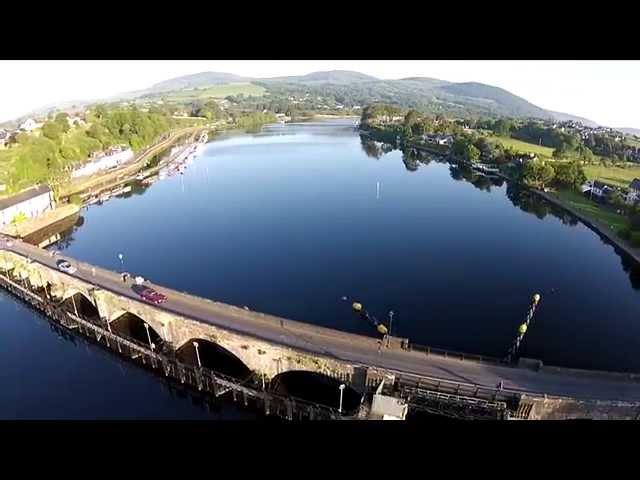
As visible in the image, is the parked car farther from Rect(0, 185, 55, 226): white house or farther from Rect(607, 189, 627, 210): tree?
Rect(607, 189, 627, 210): tree

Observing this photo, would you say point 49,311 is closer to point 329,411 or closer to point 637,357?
point 329,411

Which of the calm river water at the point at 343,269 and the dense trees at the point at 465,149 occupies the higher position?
the dense trees at the point at 465,149

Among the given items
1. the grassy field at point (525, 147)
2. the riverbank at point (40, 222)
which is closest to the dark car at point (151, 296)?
the riverbank at point (40, 222)

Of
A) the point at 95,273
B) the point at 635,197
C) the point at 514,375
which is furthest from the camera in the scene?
the point at 635,197

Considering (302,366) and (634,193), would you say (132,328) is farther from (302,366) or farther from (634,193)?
(634,193)

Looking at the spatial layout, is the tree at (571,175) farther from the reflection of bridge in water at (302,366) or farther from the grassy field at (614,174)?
the reflection of bridge in water at (302,366)

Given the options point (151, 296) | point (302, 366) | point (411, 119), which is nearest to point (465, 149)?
point (411, 119)

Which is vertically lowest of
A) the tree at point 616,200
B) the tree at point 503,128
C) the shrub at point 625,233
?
the shrub at point 625,233
